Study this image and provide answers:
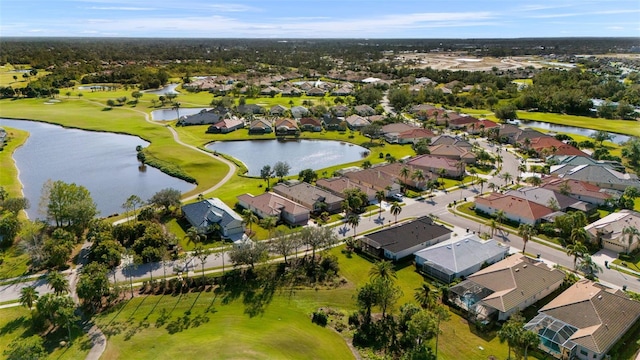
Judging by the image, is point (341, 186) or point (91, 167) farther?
point (91, 167)

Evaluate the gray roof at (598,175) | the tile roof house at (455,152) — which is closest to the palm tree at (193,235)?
the tile roof house at (455,152)

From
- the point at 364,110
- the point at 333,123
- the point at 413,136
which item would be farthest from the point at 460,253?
the point at 364,110

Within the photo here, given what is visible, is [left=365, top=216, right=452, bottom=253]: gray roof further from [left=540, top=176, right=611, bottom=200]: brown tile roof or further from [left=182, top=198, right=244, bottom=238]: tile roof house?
[left=540, top=176, right=611, bottom=200]: brown tile roof

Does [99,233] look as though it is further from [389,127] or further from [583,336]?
[389,127]

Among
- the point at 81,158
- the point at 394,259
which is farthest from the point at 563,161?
the point at 81,158

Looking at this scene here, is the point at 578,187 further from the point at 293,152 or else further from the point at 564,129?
the point at 564,129

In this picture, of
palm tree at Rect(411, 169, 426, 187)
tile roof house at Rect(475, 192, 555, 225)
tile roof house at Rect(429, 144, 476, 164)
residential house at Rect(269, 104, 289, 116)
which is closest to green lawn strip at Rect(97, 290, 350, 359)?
tile roof house at Rect(475, 192, 555, 225)
